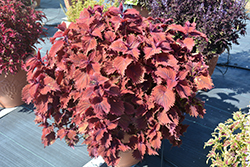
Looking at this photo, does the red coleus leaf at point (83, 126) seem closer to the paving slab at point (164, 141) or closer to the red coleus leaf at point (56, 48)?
the red coleus leaf at point (56, 48)

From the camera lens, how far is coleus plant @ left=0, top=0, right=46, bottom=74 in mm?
2328

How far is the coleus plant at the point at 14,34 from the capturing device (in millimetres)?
2328

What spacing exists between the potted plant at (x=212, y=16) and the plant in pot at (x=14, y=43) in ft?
5.74

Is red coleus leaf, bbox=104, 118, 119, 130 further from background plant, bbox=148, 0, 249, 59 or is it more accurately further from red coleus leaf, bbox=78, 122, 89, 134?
background plant, bbox=148, 0, 249, 59

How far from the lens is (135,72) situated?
4.09 ft

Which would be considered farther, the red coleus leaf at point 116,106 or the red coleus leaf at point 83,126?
the red coleus leaf at point 83,126

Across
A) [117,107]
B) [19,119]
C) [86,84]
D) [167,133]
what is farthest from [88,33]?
[19,119]

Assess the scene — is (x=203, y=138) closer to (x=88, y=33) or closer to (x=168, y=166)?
(x=168, y=166)

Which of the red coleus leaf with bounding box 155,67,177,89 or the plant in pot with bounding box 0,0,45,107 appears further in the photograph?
the plant in pot with bounding box 0,0,45,107

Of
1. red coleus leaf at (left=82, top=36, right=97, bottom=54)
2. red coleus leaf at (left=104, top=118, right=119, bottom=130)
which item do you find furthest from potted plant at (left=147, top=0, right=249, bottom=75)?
red coleus leaf at (left=104, top=118, right=119, bottom=130)

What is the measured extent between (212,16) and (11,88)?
268 cm

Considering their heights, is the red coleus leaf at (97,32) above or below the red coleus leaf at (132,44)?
above

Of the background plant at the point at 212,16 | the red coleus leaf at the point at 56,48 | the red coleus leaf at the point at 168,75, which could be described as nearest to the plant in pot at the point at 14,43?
the red coleus leaf at the point at 56,48

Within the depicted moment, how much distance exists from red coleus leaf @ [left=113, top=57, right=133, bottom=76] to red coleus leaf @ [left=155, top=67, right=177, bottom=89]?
20cm
